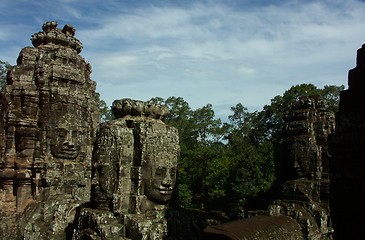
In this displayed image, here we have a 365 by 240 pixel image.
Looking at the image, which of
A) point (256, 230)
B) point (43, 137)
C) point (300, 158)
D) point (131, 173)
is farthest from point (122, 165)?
point (43, 137)

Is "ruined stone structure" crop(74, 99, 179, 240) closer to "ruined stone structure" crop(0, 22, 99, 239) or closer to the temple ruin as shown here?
the temple ruin

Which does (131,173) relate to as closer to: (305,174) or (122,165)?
(122,165)

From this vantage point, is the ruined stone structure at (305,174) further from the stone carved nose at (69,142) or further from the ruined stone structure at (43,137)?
the stone carved nose at (69,142)

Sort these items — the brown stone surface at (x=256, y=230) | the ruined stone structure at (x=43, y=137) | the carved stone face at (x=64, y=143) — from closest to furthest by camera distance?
the brown stone surface at (x=256, y=230), the ruined stone structure at (x=43, y=137), the carved stone face at (x=64, y=143)

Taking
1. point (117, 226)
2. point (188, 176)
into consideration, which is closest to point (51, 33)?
point (117, 226)

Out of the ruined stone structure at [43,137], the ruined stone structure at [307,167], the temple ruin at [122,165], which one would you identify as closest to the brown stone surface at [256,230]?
the temple ruin at [122,165]

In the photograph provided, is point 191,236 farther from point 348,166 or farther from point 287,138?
point 348,166

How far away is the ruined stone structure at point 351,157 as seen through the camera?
3779 millimetres

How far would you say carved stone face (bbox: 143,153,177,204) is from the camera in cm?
707

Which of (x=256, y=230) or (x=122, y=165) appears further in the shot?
(x=122, y=165)

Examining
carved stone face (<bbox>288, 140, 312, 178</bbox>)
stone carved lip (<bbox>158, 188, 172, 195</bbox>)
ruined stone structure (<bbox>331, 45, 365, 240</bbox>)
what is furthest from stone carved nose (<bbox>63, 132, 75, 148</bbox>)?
ruined stone structure (<bbox>331, 45, 365, 240</bbox>)

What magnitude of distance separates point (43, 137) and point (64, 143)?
0.54 meters

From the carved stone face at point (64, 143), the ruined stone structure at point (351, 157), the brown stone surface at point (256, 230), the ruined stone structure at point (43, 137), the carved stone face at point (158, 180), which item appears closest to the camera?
the ruined stone structure at point (351, 157)

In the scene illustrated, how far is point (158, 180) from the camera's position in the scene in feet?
23.2
